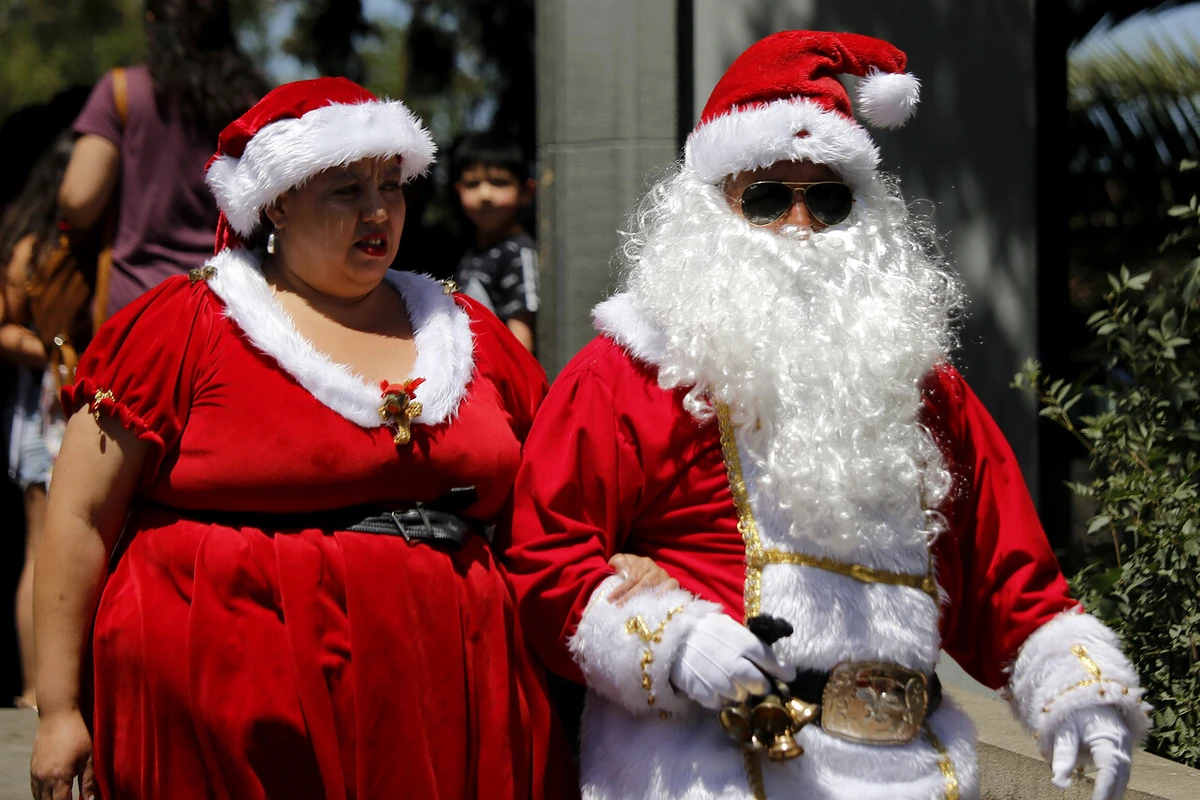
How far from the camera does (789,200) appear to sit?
283cm

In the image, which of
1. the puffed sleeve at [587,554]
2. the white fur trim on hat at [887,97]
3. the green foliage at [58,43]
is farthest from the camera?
the green foliage at [58,43]

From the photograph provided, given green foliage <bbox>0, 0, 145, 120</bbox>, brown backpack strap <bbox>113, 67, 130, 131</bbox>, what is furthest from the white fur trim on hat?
green foliage <bbox>0, 0, 145, 120</bbox>

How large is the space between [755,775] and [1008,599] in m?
0.63

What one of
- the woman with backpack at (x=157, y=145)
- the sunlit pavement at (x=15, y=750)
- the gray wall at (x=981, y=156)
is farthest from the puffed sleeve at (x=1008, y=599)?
the sunlit pavement at (x=15, y=750)

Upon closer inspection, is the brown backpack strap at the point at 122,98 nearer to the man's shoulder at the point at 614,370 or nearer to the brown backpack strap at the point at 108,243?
the brown backpack strap at the point at 108,243

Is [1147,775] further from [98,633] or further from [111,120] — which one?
[111,120]

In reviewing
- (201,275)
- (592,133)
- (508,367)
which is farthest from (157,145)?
(508,367)

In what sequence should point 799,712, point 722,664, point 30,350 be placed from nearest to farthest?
point 722,664
point 799,712
point 30,350

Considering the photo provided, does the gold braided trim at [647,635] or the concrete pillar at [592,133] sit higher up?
the concrete pillar at [592,133]

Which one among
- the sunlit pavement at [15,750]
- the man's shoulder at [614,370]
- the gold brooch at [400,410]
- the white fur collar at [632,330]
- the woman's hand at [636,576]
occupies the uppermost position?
the white fur collar at [632,330]

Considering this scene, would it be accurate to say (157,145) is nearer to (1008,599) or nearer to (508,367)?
(508,367)

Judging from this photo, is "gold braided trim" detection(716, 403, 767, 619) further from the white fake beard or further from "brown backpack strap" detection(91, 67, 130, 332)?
"brown backpack strap" detection(91, 67, 130, 332)

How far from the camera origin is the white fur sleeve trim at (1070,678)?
2605 mm

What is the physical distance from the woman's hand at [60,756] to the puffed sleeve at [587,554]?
877 mm
